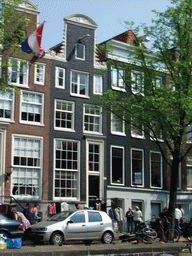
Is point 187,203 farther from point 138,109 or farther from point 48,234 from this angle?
point 48,234

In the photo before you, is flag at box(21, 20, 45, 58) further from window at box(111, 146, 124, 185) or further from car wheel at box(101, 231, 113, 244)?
car wheel at box(101, 231, 113, 244)

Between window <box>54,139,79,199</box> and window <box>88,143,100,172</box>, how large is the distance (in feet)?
3.81

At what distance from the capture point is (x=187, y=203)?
122ft

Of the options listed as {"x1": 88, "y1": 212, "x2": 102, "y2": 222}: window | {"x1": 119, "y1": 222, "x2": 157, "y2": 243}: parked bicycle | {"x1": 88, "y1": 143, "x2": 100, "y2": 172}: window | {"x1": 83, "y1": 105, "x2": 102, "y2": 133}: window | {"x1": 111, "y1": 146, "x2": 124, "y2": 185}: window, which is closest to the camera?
{"x1": 119, "y1": 222, "x2": 157, "y2": 243}: parked bicycle

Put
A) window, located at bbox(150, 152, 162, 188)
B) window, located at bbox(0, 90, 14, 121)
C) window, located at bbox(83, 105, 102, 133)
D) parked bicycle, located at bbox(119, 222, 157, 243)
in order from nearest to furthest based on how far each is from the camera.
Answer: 1. parked bicycle, located at bbox(119, 222, 157, 243)
2. window, located at bbox(0, 90, 14, 121)
3. window, located at bbox(83, 105, 102, 133)
4. window, located at bbox(150, 152, 162, 188)

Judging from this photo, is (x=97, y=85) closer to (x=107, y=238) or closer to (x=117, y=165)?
(x=117, y=165)

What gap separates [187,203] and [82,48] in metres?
14.6

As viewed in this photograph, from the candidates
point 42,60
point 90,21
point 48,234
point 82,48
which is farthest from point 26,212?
point 90,21

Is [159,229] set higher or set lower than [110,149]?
lower

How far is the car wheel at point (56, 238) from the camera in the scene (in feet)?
66.3

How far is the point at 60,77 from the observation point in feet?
103

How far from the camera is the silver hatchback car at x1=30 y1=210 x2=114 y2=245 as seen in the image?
20.3 meters

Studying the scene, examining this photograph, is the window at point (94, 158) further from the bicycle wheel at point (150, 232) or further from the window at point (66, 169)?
the bicycle wheel at point (150, 232)

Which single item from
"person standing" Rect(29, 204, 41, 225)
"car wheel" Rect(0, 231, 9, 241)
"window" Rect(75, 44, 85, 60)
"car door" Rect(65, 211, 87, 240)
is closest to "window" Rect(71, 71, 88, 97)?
"window" Rect(75, 44, 85, 60)
